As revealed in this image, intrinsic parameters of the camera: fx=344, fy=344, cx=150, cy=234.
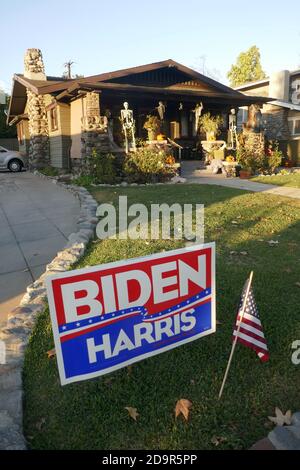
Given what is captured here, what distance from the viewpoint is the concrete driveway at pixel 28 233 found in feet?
14.0

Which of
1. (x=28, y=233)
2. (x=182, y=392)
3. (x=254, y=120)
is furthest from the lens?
(x=254, y=120)

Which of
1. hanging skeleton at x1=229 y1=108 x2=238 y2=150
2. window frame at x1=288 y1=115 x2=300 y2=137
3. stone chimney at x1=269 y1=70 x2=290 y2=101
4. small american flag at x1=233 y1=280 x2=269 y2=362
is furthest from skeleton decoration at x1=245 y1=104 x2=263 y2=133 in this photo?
small american flag at x1=233 y1=280 x2=269 y2=362

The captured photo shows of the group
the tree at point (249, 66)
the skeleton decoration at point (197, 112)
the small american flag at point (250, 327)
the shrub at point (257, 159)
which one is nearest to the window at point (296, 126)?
the shrub at point (257, 159)

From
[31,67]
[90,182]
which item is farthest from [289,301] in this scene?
[31,67]

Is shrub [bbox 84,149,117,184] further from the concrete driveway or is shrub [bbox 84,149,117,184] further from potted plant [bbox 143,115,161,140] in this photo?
potted plant [bbox 143,115,161,140]

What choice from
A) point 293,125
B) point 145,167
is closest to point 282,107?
point 293,125

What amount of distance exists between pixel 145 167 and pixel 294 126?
1419 centimetres

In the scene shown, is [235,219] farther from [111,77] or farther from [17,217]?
[111,77]

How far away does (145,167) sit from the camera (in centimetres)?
1225

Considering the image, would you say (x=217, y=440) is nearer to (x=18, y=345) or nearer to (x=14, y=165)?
(x=18, y=345)

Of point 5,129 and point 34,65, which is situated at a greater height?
point 34,65

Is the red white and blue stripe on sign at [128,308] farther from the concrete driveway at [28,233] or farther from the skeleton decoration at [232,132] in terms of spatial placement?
the skeleton decoration at [232,132]

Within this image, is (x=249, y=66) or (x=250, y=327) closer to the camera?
(x=250, y=327)

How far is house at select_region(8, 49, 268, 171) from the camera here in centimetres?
1271
